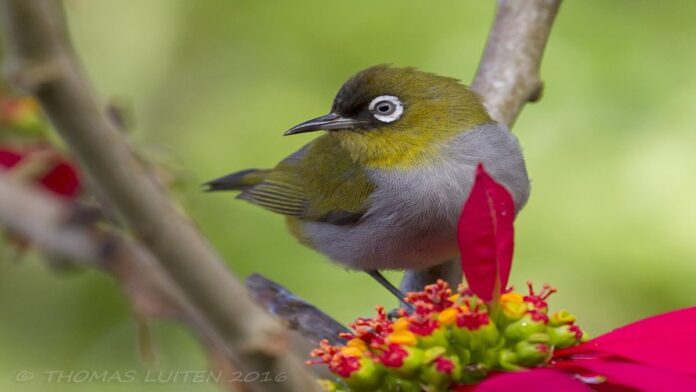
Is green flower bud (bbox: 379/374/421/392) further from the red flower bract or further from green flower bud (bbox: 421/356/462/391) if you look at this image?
the red flower bract

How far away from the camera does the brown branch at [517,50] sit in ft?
9.63

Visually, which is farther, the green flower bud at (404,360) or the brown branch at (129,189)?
the green flower bud at (404,360)

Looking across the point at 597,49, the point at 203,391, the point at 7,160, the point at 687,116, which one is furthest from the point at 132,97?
the point at 7,160

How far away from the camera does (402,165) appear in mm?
3471

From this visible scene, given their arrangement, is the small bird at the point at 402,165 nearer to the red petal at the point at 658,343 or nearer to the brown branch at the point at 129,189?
the red petal at the point at 658,343

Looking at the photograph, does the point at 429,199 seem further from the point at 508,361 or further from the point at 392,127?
the point at 508,361

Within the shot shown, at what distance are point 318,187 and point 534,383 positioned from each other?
2.69m

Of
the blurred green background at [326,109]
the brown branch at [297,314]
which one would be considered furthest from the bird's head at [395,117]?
the brown branch at [297,314]

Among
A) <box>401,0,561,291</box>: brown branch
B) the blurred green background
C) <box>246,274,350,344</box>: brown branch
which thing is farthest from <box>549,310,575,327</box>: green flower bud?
the blurred green background

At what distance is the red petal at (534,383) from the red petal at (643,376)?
0.06 meters

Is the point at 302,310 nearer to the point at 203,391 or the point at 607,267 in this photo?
the point at 203,391

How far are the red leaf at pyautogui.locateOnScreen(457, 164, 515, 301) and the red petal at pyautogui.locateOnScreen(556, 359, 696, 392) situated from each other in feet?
0.69

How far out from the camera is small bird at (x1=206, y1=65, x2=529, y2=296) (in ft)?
10.7

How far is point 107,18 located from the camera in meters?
5.85
